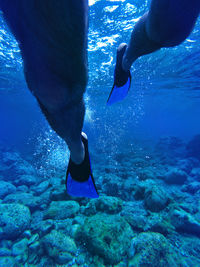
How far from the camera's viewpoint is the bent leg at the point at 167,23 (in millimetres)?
920

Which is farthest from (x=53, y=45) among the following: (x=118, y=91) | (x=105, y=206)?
(x=105, y=206)

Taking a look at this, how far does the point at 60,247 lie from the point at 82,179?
370 cm

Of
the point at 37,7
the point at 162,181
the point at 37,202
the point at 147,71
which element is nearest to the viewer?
the point at 37,7

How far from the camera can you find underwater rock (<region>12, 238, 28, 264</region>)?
14.6 feet

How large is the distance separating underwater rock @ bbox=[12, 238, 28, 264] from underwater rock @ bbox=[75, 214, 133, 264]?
181cm

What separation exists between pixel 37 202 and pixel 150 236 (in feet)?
18.5

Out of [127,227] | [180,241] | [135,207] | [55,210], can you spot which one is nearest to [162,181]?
[135,207]

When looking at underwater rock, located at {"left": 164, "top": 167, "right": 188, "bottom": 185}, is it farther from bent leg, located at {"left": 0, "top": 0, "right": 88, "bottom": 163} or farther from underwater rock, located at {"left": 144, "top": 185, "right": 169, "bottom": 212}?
bent leg, located at {"left": 0, "top": 0, "right": 88, "bottom": 163}

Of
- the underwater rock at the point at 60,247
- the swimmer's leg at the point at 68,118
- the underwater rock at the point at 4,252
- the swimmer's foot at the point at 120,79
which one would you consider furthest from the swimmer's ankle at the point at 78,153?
the underwater rock at the point at 4,252

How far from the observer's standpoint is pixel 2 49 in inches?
555

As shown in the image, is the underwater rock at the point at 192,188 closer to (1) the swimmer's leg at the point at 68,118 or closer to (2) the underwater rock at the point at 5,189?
(1) the swimmer's leg at the point at 68,118

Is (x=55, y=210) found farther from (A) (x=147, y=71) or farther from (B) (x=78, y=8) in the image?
(A) (x=147, y=71)

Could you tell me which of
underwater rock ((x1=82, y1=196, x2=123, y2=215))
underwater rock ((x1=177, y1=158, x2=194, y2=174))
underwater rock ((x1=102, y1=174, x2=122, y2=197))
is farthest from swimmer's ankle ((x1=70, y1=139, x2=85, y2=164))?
underwater rock ((x1=177, y1=158, x2=194, y2=174))

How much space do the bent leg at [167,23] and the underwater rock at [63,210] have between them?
613 centimetres
